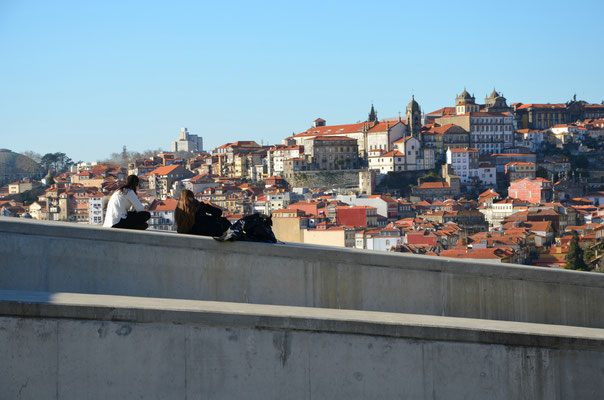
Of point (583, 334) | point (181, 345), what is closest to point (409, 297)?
point (583, 334)

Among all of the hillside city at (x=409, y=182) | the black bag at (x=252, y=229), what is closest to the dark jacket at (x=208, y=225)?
the black bag at (x=252, y=229)

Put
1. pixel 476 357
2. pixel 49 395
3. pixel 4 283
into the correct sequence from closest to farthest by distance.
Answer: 1. pixel 49 395
2. pixel 476 357
3. pixel 4 283

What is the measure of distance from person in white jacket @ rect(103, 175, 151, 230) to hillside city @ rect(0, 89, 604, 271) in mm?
44489

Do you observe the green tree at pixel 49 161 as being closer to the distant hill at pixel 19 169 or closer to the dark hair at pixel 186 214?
the distant hill at pixel 19 169

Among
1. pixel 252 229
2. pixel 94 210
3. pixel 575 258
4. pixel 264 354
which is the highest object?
pixel 252 229

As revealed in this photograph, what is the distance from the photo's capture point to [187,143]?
15862 centimetres

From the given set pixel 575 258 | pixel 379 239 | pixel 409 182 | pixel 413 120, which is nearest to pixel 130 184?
pixel 575 258

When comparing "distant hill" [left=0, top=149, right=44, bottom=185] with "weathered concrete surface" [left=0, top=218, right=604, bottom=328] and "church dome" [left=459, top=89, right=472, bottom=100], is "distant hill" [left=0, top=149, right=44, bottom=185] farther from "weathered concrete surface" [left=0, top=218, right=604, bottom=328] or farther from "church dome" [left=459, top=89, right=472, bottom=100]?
"weathered concrete surface" [left=0, top=218, right=604, bottom=328]

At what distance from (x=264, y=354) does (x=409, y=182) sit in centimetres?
7558

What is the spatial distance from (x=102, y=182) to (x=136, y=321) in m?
80.2

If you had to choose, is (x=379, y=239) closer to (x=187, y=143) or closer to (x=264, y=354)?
(x=264, y=354)

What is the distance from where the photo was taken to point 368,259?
5711 millimetres

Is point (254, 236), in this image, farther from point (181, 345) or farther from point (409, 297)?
point (181, 345)

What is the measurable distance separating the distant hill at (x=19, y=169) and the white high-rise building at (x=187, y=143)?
47309mm
